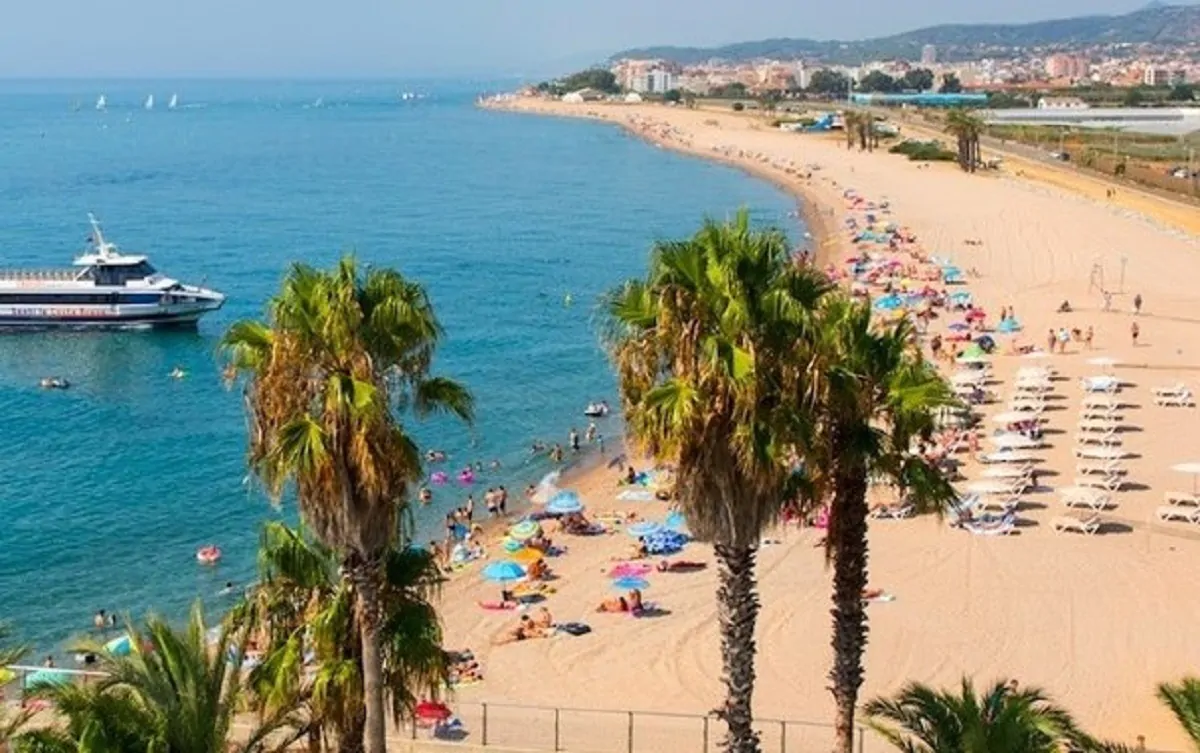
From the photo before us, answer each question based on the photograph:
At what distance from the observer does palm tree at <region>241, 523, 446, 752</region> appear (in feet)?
42.2

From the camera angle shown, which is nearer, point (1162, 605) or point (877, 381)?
point (877, 381)

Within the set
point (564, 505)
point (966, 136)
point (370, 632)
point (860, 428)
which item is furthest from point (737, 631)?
point (966, 136)

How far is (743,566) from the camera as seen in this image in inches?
502

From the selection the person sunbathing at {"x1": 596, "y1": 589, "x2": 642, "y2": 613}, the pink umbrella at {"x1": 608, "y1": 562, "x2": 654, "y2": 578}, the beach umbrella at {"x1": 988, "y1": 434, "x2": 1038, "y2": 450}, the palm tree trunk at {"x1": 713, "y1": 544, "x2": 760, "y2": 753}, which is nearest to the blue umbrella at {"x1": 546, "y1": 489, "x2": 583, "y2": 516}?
the pink umbrella at {"x1": 608, "y1": 562, "x2": 654, "y2": 578}

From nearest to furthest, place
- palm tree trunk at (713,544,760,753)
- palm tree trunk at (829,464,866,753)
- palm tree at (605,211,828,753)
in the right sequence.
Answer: palm tree at (605,211,828,753) < palm tree trunk at (713,544,760,753) < palm tree trunk at (829,464,866,753)

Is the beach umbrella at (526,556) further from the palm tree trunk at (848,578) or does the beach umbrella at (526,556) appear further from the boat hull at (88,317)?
the boat hull at (88,317)

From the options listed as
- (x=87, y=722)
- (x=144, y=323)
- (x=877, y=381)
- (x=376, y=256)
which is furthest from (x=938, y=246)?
(x=87, y=722)

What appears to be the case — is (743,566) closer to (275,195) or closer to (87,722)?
(87,722)

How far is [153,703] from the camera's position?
10.8m

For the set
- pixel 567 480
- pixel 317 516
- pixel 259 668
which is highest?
pixel 317 516

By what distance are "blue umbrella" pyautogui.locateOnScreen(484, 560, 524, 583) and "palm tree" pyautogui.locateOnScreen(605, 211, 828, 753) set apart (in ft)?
54.4

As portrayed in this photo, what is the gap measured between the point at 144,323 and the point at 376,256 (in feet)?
84.2

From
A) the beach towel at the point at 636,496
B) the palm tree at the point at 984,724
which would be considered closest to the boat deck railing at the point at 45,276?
the beach towel at the point at 636,496

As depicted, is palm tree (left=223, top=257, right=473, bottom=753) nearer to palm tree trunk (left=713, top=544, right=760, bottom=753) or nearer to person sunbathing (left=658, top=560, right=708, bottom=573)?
palm tree trunk (left=713, top=544, right=760, bottom=753)
